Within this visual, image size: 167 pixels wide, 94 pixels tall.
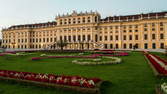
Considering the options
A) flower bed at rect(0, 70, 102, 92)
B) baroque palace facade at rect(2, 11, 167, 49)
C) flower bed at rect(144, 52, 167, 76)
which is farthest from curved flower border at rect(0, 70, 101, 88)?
baroque palace facade at rect(2, 11, 167, 49)

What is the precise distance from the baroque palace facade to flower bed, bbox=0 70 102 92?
4060 centimetres

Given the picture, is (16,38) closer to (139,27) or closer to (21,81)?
(139,27)

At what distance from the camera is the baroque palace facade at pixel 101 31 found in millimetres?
51031

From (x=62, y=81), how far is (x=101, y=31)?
175 ft

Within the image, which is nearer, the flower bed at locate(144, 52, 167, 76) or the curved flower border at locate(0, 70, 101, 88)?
the curved flower border at locate(0, 70, 101, 88)

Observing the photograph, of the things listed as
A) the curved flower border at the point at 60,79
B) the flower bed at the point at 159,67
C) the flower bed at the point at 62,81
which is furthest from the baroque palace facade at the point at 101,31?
the flower bed at the point at 62,81

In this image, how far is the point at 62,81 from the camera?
7441mm

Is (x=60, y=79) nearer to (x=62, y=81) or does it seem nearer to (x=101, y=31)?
(x=62, y=81)

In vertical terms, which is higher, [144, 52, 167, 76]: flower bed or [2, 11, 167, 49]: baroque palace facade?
[2, 11, 167, 49]: baroque palace facade

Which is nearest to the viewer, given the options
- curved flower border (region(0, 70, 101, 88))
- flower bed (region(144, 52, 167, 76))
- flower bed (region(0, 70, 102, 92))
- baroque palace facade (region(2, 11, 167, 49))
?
flower bed (region(0, 70, 102, 92))

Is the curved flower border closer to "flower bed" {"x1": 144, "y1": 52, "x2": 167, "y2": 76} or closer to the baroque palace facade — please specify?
"flower bed" {"x1": 144, "y1": 52, "x2": 167, "y2": 76}

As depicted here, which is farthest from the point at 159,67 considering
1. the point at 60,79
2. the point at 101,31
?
the point at 101,31

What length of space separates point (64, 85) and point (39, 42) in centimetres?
6937

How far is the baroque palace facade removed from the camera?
167ft
